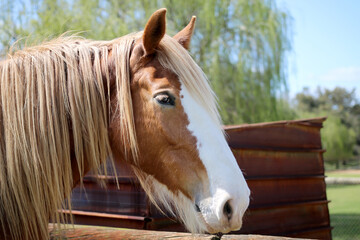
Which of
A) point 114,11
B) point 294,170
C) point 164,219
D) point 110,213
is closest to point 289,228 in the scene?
point 294,170

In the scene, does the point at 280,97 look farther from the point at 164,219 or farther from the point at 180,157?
the point at 180,157

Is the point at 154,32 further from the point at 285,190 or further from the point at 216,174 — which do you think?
the point at 285,190

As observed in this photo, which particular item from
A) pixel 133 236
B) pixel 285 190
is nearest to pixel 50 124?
pixel 133 236

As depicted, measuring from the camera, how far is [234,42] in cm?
1198

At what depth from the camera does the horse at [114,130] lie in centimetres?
151

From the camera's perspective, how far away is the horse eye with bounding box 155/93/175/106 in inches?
64.0

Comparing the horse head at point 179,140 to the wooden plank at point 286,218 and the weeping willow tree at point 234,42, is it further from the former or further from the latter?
the weeping willow tree at point 234,42

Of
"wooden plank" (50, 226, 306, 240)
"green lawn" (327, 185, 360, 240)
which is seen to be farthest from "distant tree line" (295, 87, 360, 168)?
"wooden plank" (50, 226, 306, 240)

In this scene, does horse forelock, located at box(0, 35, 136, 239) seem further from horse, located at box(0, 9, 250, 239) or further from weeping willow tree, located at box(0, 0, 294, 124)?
weeping willow tree, located at box(0, 0, 294, 124)

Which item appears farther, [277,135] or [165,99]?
[277,135]

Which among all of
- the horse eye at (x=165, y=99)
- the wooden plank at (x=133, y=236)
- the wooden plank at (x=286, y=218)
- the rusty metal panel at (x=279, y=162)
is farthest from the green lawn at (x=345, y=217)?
the horse eye at (x=165, y=99)

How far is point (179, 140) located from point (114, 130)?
1.15 feet

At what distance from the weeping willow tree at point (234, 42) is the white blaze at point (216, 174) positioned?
374 inches

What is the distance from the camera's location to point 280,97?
12.0 meters
